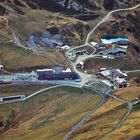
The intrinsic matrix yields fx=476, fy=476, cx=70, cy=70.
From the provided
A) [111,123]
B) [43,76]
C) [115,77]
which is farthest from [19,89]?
[111,123]

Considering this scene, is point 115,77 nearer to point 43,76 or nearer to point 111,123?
point 43,76

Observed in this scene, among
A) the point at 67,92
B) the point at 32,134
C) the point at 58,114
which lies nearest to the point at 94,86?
the point at 67,92

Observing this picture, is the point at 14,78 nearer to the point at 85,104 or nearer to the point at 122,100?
the point at 85,104

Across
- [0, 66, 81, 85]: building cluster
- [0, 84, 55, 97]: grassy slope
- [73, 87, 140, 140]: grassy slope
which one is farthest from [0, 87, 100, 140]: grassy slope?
[0, 66, 81, 85]: building cluster

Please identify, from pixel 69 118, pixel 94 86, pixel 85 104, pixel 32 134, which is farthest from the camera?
pixel 94 86

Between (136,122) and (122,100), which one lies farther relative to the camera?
(122,100)

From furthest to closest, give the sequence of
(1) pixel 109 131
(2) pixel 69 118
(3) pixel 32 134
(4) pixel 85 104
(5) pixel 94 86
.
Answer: (5) pixel 94 86
(4) pixel 85 104
(2) pixel 69 118
(3) pixel 32 134
(1) pixel 109 131
